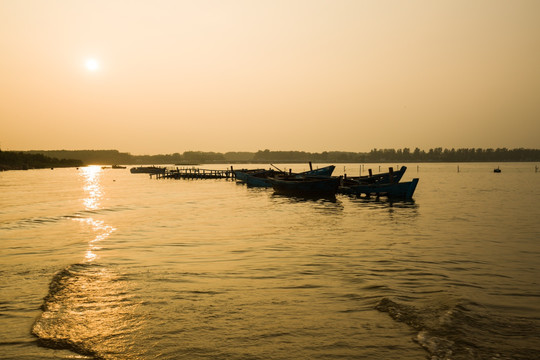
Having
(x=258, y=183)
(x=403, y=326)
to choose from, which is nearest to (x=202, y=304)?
(x=403, y=326)

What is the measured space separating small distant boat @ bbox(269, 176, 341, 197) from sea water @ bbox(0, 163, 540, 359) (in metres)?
18.6

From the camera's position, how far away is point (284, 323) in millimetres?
8227

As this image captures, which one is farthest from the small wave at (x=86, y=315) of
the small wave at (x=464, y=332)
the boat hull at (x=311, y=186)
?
the boat hull at (x=311, y=186)

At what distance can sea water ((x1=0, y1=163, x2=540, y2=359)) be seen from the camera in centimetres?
722

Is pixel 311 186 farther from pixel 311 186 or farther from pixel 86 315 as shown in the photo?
pixel 86 315

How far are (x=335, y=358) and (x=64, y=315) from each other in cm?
561

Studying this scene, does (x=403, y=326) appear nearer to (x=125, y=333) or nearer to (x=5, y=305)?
(x=125, y=333)

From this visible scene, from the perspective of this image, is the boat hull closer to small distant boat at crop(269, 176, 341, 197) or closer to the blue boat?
small distant boat at crop(269, 176, 341, 197)

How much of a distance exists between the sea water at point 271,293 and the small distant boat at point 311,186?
18550 mm

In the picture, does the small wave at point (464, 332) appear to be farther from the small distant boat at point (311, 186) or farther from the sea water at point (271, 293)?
the small distant boat at point (311, 186)

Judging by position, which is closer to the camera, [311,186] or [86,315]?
[86,315]

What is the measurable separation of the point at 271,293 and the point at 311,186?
1260 inches

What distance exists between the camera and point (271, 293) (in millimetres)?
10477

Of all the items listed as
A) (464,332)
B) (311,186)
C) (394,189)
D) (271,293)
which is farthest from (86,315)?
(394,189)
